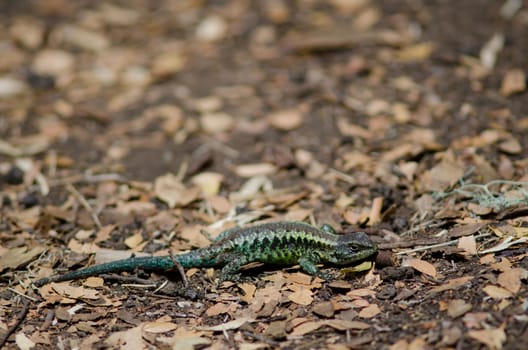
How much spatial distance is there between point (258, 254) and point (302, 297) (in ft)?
2.62

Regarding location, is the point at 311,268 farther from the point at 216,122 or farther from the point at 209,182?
the point at 216,122

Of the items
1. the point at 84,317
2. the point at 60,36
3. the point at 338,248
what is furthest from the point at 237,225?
the point at 60,36

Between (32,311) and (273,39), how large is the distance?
6956mm

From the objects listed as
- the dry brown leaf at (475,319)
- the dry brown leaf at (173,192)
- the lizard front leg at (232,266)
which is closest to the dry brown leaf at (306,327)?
the lizard front leg at (232,266)

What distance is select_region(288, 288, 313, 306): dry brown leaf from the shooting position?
233 inches

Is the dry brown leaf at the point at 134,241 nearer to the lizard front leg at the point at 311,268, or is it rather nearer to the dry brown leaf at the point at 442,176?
the lizard front leg at the point at 311,268

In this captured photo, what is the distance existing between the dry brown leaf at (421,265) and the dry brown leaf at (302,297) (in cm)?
100

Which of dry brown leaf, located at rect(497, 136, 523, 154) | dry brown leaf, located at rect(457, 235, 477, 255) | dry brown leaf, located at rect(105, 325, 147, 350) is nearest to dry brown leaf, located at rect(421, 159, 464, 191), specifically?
dry brown leaf, located at rect(497, 136, 523, 154)

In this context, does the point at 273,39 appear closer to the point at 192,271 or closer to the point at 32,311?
the point at 192,271

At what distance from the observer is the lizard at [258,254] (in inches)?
252

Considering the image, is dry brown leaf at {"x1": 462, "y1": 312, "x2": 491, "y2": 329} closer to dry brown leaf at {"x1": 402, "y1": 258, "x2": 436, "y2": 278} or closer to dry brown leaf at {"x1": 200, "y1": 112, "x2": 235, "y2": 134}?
dry brown leaf at {"x1": 402, "y1": 258, "x2": 436, "y2": 278}

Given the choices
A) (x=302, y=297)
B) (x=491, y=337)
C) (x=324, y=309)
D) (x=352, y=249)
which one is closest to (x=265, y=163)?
(x=352, y=249)

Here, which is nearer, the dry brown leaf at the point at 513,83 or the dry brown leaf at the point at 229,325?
the dry brown leaf at the point at 229,325

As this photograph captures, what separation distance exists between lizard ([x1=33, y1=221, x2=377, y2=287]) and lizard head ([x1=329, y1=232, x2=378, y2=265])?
10mm
